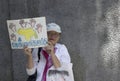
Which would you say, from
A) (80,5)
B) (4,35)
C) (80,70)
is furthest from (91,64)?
(4,35)

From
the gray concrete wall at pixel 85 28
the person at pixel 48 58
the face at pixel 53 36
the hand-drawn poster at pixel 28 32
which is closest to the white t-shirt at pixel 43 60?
the person at pixel 48 58

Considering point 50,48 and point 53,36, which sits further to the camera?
point 53,36

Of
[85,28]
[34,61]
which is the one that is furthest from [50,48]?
[85,28]

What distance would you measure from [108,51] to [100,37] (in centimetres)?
26

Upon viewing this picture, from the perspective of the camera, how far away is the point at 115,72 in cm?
681

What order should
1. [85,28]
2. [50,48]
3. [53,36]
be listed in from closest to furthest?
[50,48] → [53,36] → [85,28]

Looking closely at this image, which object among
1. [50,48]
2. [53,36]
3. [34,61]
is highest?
[53,36]

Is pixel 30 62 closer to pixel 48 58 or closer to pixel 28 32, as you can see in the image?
pixel 48 58

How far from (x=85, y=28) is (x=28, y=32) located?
167cm

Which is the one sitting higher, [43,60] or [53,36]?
[53,36]

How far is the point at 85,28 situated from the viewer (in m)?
6.74

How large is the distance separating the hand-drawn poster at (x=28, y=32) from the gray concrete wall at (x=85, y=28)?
1560mm

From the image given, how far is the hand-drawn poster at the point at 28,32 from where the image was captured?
17.1ft

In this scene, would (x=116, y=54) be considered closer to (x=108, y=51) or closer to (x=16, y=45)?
(x=108, y=51)
